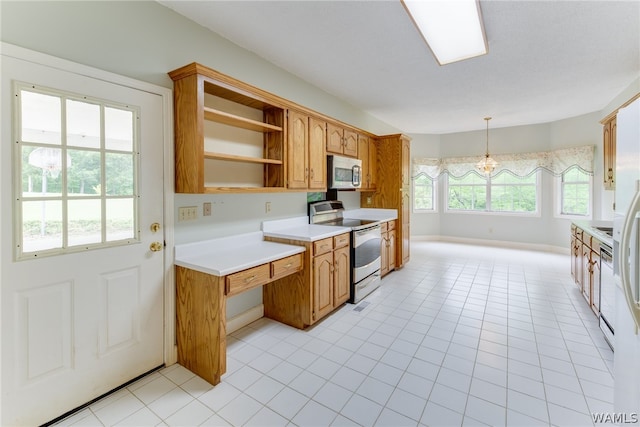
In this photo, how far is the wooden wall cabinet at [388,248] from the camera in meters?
4.10

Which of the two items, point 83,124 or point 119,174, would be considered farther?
point 119,174

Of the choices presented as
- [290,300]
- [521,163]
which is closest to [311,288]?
[290,300]

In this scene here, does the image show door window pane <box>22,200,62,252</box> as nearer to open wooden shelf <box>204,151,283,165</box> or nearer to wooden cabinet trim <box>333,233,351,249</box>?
open wooden shelf <box>204,151,283,165</box>

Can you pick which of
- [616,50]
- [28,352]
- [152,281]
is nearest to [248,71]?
[152,281]

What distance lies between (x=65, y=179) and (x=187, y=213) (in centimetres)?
77

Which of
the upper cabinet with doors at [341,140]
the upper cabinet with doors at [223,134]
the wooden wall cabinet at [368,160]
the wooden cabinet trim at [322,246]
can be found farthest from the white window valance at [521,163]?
the upper cabinet with doors at [223,134]

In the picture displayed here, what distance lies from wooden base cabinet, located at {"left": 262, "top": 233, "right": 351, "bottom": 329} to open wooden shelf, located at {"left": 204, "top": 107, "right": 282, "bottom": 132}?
1.07 m

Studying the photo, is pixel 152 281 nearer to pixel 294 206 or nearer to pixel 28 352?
pixel 28 352

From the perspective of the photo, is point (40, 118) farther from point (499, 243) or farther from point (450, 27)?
point (499, 243)

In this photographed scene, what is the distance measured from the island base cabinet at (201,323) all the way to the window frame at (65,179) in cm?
49

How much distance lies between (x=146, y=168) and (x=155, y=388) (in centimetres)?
149

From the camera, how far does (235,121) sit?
2428mm

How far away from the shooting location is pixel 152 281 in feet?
6.79

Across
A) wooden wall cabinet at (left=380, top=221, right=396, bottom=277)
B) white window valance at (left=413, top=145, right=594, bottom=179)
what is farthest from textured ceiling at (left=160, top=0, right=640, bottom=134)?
wooden wall cabinet at (left=380, top=221, right=396, bottom=277)
